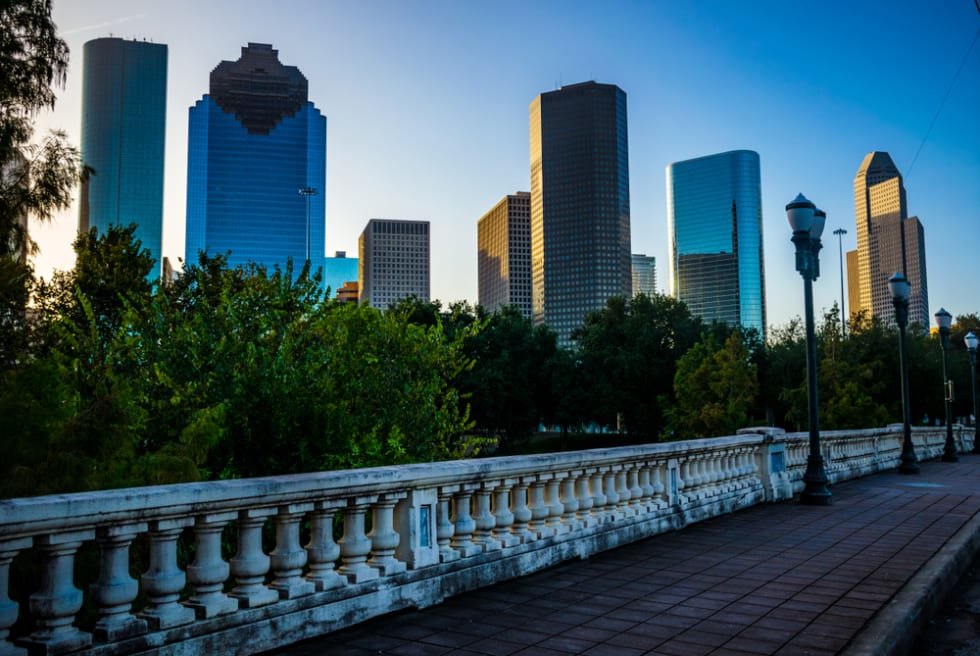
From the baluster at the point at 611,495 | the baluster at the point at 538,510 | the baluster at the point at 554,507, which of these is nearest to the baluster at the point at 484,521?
the baluster at the point at 538,510

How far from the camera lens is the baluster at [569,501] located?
7.74 meters

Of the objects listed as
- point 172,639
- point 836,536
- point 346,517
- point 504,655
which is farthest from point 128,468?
point 836,536

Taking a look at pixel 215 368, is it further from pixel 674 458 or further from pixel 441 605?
pixel 674 458

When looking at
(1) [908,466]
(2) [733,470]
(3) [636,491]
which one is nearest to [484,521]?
(3) [636,491]

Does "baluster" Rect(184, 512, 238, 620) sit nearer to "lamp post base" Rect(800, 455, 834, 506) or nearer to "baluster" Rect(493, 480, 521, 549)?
"baluster" Rect(493, 480, 521, 549)

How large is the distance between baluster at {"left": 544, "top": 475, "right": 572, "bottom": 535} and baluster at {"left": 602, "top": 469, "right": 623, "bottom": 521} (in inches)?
38.2

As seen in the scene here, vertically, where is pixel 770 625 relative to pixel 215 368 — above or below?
below

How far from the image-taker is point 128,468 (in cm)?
606

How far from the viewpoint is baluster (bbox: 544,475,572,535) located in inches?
295

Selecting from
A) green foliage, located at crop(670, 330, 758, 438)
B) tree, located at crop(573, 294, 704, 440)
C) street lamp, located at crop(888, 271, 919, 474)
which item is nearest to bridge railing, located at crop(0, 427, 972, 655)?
street lamp, located at crop(888, 271, 919, 474)

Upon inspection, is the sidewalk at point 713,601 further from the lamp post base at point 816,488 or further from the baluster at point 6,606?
the lamp post base at point 816,488

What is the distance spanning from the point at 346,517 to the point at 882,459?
58.1 feet

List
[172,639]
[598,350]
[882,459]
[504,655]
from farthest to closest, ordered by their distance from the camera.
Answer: [598,350] → [882,459] → [504,655] → [172,639]

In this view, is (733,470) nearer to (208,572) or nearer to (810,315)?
(810,315)
